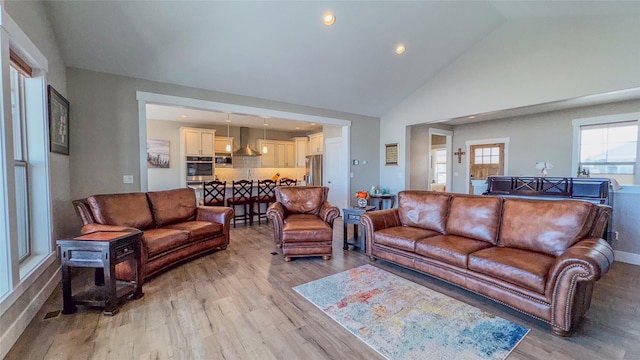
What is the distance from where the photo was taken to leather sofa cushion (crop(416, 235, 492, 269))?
8.74ft

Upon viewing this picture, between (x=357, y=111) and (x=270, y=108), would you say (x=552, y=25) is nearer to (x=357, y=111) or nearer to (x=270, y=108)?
(x=357, y=111)

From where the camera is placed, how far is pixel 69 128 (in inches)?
143

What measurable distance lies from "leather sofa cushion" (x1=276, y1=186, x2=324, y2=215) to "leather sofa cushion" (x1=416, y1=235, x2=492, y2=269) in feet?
6.21

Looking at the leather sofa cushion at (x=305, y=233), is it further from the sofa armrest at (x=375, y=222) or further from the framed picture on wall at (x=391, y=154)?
the framed picture on wall at (x=391, y=154)

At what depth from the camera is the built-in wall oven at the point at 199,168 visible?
7665mm

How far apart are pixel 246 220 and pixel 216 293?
3.61 meters

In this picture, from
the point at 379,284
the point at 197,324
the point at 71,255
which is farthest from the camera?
the point at 379,284

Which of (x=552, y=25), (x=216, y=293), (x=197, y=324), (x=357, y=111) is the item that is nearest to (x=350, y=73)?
(x=357, y=111)

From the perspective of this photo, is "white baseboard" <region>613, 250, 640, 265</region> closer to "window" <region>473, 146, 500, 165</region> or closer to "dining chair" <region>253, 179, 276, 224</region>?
"window" <region>473, 146, 500, 165</region>

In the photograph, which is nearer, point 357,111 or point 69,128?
point 69,128

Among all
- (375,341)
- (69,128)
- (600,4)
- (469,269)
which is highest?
(600,4)

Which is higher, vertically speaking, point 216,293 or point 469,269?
point 469,269

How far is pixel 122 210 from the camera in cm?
332

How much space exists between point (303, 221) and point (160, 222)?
1948mm
